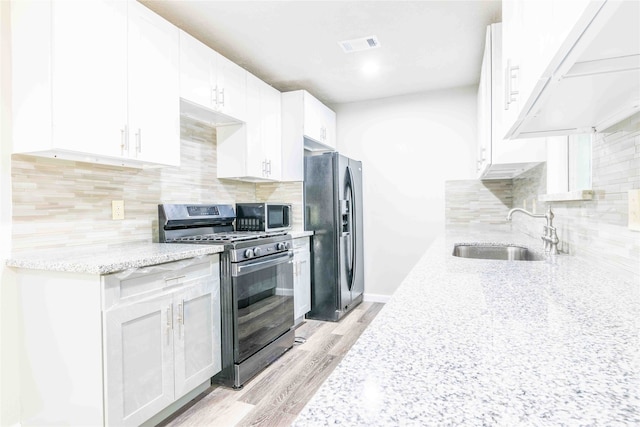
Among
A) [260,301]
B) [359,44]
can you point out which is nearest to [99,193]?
[260,301]

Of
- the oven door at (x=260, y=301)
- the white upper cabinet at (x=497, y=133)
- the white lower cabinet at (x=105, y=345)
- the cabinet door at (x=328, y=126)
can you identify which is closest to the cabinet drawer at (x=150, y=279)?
the white lower cabinet at (x=105, y=345)

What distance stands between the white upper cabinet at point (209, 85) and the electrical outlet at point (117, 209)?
78 cm

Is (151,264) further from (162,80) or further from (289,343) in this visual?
(289,343)

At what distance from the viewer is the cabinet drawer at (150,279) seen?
4.98 feet

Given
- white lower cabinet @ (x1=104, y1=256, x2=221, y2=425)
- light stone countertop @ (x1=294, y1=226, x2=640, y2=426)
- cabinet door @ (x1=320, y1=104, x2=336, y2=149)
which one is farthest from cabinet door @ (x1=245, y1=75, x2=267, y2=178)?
light stone countertop @ (x1=294, y1=226, x2=640, y2=426)

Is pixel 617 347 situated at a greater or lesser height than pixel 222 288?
greater

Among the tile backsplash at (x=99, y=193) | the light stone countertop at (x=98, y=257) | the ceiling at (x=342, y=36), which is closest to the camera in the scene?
the light stone countertop at (x=98, y=257)

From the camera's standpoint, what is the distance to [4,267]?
166 cm

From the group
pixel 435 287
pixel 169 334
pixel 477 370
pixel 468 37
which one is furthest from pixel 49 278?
pixel 468 37

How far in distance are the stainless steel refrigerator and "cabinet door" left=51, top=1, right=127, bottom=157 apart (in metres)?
1.98

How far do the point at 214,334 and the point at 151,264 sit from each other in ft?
2.22

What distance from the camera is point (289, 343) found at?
2807 mm

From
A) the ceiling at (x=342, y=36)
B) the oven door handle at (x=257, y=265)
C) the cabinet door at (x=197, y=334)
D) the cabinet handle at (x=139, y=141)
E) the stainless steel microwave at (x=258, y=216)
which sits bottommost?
the cabinet door at (x=197, y=334)

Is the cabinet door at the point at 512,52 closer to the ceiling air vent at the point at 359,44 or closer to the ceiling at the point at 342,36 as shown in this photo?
the ceiling at the point at 342,36
